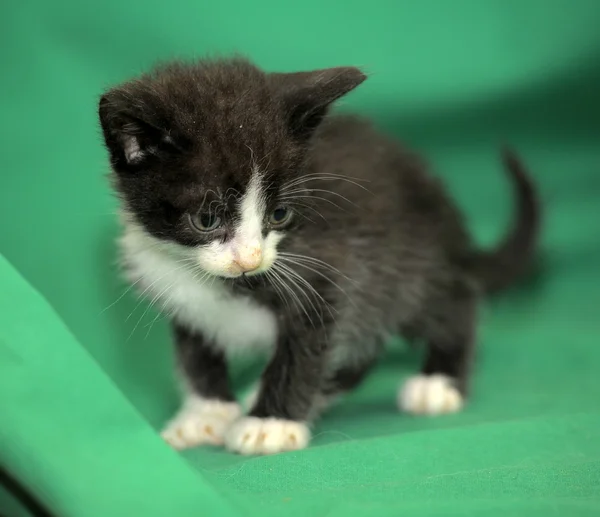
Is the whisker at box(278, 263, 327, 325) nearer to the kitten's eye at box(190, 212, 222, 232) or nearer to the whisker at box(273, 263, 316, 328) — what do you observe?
Answer: the whisker at box(273, 263, 316, 328)

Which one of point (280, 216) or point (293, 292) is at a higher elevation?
point (280, 216)

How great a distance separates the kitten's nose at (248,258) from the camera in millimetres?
1766

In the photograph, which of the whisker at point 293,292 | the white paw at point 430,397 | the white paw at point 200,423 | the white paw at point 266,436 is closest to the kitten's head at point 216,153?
the whisker at point 293,292

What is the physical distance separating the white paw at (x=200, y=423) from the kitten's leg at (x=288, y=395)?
0.12 m

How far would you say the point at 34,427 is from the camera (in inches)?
56.7

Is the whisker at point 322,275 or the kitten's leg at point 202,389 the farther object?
the kitten's leg at point 202,389

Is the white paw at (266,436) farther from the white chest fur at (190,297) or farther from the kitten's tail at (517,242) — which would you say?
the kitten's tail at (517,242)

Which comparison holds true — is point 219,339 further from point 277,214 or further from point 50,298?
point 50,298

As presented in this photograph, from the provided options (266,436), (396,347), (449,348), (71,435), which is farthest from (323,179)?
(396,347)

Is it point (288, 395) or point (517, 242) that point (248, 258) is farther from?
point (517, 242)

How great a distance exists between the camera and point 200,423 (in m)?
2.21

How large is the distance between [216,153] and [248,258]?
0.76 feet

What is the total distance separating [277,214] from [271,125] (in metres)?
0.21

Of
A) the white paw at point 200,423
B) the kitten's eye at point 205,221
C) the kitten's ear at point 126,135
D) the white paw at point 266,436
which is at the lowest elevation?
the white paw at point 200,423
